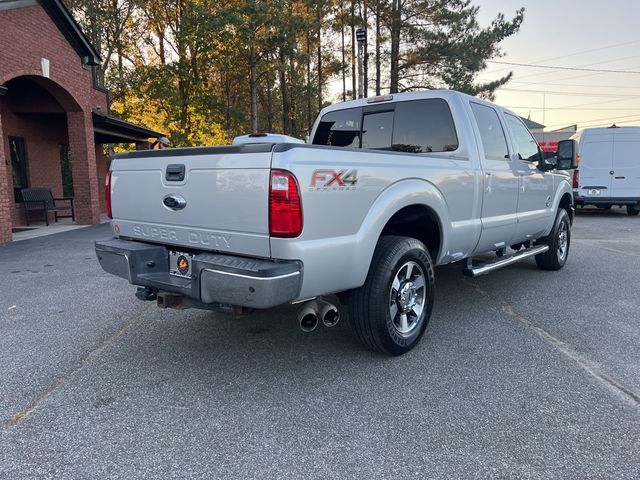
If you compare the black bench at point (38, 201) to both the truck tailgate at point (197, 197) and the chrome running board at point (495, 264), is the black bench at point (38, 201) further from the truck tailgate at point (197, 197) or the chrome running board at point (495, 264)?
the chrome running board at point (495, 264)

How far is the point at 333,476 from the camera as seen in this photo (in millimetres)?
2279

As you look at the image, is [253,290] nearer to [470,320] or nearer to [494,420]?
[494,420]

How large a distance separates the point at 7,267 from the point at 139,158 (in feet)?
17.1

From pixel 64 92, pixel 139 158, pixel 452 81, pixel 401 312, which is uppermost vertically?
pixel 452 81

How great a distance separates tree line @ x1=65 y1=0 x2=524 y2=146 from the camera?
69.1 ft

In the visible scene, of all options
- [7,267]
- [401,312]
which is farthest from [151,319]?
[7,267]

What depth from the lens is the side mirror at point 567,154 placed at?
608 centimetres

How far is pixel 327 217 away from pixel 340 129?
257cm

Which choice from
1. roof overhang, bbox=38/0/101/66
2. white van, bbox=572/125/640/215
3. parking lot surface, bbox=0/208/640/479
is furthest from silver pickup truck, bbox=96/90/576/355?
white van, bbox=572/125/640/215

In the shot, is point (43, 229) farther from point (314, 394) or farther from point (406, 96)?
point (314, 394)

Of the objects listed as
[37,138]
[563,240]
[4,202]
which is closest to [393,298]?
[563,240]

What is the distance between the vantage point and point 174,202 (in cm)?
330

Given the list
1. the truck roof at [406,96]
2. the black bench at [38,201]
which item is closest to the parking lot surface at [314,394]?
the truck roof at [406,96]

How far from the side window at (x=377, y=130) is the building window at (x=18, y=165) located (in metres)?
12.3
